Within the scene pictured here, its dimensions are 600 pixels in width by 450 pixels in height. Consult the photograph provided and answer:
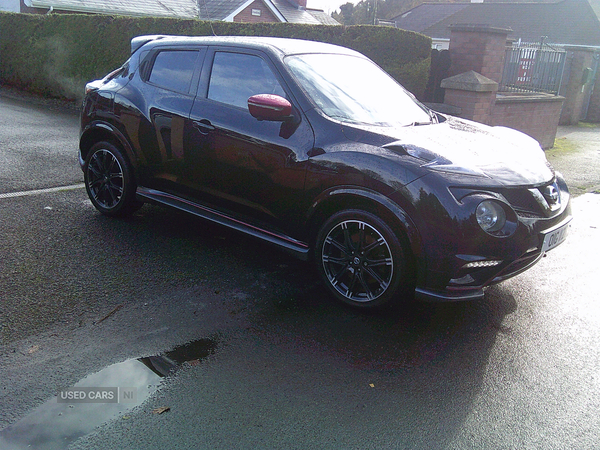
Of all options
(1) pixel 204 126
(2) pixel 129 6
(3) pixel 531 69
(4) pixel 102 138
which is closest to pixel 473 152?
(1) pixel 204 126

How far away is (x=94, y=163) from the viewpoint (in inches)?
227

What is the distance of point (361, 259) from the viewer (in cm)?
400

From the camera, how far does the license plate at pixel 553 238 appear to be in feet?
12.7

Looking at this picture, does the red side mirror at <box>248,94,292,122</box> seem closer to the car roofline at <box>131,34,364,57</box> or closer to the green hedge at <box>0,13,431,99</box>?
the car roofline at <box>131,34,364,57</box>

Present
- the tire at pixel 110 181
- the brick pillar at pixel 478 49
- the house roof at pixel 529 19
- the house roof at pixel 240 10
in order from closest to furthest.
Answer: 1. the tire at pixel 110 181
2. the brick pillar at pixel 478 49
3. the house roof at pixel 240 10
4. the house roof at pixel 529 19

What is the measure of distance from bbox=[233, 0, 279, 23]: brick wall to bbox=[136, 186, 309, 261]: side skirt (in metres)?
29.5

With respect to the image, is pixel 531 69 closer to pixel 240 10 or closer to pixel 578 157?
pixel 578 157

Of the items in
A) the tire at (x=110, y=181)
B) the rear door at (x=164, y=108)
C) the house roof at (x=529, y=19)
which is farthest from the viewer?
the house roof at (x=529, y=19)

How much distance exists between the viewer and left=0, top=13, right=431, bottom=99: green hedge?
10.4 meters

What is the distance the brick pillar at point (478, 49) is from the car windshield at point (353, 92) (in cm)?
563

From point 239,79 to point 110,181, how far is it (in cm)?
192

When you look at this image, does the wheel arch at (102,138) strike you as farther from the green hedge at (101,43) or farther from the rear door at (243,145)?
the green hedge at (101,43)

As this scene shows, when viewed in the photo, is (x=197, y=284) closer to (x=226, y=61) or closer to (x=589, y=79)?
(x=226, y=61)

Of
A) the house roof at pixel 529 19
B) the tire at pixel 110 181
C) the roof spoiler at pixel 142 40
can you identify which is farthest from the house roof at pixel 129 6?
the tire at pixel 110 181
